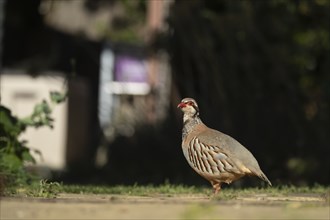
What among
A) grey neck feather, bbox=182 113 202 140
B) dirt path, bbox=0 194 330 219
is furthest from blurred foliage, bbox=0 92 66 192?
dirt path, bbox=0 194 330 219

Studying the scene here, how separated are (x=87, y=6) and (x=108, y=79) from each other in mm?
2639

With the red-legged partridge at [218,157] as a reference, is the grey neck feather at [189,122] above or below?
above

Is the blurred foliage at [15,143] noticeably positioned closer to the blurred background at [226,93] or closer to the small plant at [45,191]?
the small plant at [45,191]

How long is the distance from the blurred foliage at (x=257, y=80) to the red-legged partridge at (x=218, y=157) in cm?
758

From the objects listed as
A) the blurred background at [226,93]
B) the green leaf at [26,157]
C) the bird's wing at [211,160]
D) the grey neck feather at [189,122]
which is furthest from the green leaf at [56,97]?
the bird's wing at [211,160]

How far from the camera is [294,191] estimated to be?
29.2ft

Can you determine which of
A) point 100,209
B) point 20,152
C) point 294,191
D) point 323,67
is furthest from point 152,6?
point 100,209

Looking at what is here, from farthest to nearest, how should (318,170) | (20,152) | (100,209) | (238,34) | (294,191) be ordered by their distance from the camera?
(238,34) → (318,170) → (20,152) → (294,191) → (100,209)

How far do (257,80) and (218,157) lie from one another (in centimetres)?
910

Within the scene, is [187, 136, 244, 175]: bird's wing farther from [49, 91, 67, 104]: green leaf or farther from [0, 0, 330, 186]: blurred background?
[0, 0, 330, 186]: blurred background

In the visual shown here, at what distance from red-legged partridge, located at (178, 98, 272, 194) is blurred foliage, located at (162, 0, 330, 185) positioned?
24.9 feet

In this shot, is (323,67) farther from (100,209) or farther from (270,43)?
(100,209)

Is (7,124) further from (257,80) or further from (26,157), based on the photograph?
(257,80)

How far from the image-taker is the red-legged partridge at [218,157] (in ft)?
24.0
